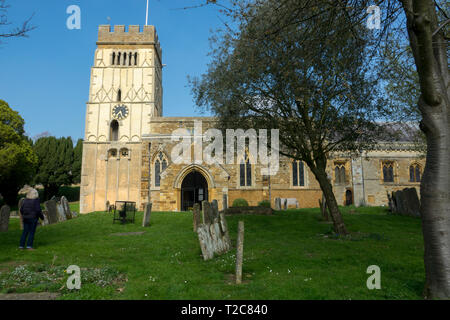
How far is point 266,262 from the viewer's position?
7719 mm

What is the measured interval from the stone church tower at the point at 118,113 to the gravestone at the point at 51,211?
13661 millimetres

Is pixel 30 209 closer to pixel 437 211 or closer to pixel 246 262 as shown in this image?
pixel 246 262

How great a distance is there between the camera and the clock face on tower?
32.5 metres

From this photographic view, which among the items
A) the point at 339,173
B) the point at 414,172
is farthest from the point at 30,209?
the point at 414,172

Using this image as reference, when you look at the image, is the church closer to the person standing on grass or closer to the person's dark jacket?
the person standing on grass

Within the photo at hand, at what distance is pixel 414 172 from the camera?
31.5 m

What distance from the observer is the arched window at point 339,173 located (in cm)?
3102

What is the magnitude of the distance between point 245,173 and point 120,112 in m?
15.0

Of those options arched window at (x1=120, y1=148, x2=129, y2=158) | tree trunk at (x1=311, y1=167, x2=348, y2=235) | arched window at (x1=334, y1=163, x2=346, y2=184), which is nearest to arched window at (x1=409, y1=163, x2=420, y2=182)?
arched window at (x1=334, y1=163, x2=346, y2=184)

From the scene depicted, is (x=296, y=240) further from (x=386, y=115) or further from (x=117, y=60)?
(x=117, y=60)

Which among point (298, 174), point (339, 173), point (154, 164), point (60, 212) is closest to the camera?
point (60, 212)

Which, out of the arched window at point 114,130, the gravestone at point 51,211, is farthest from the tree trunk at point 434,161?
the arched window at point 114,130

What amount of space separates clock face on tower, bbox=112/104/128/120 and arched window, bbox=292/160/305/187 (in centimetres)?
1812
